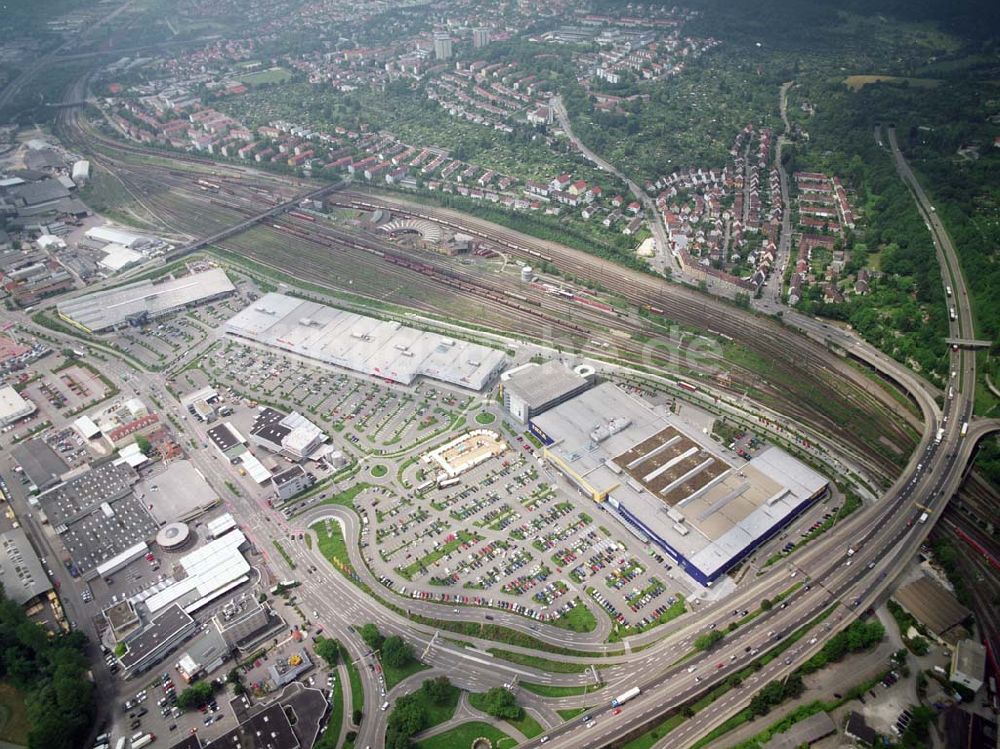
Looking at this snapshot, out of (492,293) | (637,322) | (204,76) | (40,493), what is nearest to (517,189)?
(492,293)

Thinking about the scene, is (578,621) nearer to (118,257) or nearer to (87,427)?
(87,427)

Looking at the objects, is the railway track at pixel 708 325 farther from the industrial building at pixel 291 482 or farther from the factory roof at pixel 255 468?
the factory roof at pixel 255 468

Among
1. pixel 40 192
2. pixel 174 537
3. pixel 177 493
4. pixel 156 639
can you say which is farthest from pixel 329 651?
pixel 40 192

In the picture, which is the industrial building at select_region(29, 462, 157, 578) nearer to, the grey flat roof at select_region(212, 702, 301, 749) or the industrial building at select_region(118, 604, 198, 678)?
the industrial building at select_region(118, 604, 198, 678)

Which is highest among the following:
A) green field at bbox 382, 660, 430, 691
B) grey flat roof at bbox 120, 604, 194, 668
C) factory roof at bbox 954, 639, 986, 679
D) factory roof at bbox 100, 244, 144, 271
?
factory roof at bbox 100, 244, 144, 271

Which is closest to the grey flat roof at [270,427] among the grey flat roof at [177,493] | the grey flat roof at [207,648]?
the grey flat roof at [177,493]

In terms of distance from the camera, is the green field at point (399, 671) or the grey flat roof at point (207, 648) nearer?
the green field at point (399, 671)

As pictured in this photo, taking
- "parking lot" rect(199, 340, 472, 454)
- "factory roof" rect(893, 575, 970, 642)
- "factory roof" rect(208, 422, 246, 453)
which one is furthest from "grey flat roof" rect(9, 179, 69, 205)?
"factory roof" rect(893, 575, 970, 642)
